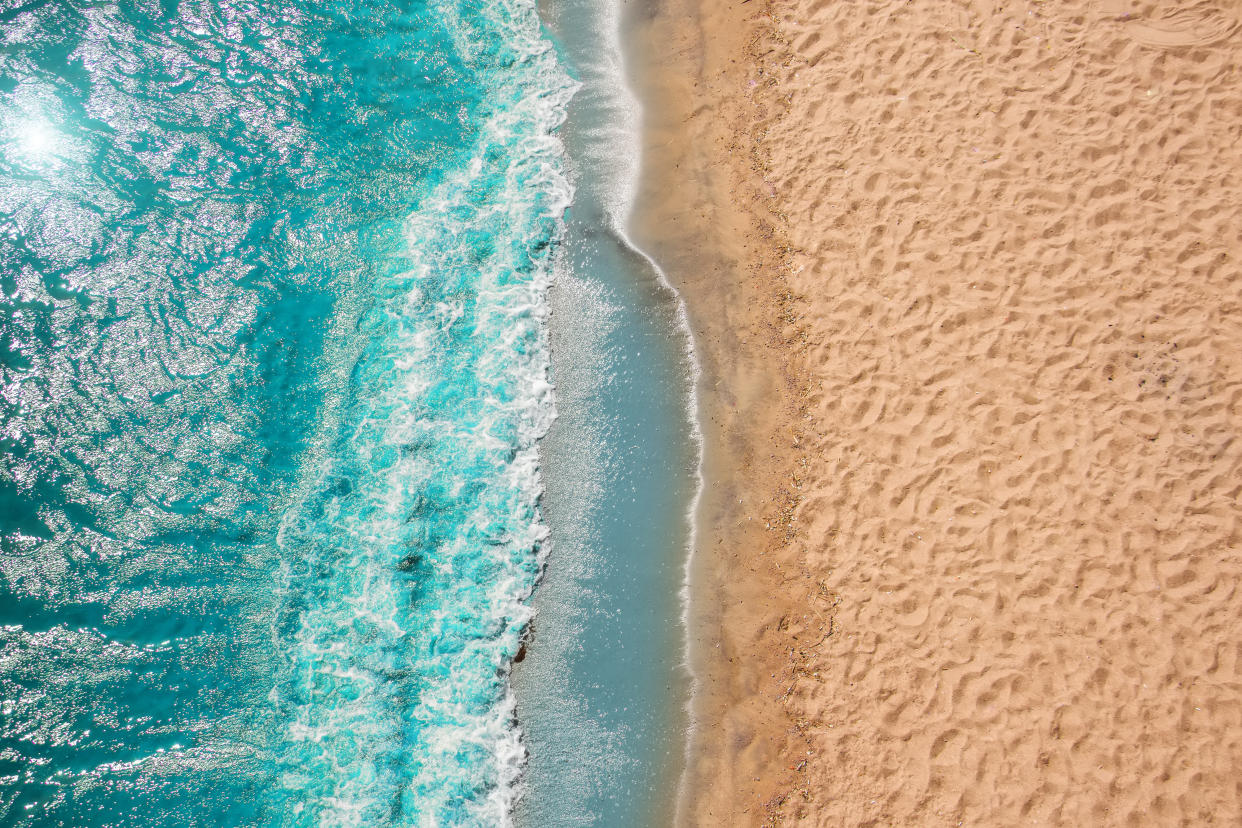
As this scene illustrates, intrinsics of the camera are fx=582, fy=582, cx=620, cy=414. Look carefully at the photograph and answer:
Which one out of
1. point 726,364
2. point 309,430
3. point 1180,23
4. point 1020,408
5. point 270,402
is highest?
point 1180,23

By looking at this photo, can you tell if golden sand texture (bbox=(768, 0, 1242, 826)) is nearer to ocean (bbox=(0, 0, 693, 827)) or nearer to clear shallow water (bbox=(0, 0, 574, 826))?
ocean (bbox=(0, 0, 693, 827))

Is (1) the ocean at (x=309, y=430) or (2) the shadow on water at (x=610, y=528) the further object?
(1) the ocean at (x=309, y=430)

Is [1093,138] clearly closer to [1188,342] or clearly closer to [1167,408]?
[1188,342]

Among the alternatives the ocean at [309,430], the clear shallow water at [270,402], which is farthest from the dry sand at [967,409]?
the clear shallow water at [270,402]

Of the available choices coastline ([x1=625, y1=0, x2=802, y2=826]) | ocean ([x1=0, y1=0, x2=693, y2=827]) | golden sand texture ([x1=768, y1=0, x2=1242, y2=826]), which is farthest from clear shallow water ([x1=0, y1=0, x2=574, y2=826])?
golden sand texture ([x1=768, y1=0, x2=1242, y2=826])

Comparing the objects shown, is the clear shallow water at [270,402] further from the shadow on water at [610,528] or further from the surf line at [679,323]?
the surf line at [679,323]

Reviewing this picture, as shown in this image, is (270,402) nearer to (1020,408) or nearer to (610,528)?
(610,528)

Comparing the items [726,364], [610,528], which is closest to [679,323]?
[726,364]
